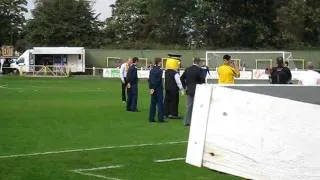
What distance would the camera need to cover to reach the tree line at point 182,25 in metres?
77.0

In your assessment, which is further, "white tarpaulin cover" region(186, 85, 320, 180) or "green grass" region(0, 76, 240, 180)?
"green grass" region(0, 76, 240, 180)

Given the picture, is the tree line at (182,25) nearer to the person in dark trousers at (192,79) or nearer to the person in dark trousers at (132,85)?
the person in dark trousers at (132,85)

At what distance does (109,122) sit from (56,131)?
2.66m

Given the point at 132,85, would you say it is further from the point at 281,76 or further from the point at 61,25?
the point at 61,25

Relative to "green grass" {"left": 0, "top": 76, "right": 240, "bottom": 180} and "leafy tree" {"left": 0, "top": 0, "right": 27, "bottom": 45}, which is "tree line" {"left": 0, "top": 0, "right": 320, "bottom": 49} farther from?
"green grass" {"left": 0, "top": 76, "right": 240, "bottom": 180}

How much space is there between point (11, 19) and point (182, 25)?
32938 millimetres

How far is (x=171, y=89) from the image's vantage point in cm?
1950

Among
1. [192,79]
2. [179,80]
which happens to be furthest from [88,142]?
[179,80]

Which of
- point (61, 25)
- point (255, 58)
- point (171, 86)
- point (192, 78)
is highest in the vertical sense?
point (61, 25)

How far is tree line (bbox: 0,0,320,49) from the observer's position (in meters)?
77.0

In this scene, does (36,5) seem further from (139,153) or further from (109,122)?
(139,153)

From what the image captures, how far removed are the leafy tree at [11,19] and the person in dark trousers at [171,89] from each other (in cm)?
8310

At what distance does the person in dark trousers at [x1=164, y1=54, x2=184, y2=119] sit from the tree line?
57231 mm

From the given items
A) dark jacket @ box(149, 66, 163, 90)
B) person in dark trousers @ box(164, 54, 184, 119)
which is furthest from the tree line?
dark jacket @ box(149, 66, 163, 90)
